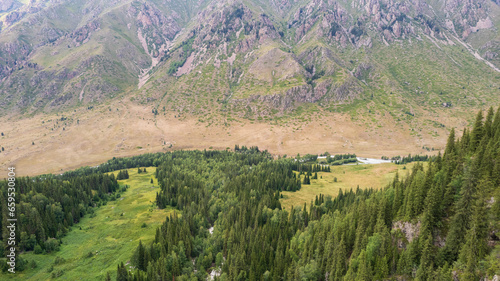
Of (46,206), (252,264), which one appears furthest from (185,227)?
(46,206)

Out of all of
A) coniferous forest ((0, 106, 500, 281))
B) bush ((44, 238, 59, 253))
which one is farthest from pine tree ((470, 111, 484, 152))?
bush ((44, 238, 59, 253))

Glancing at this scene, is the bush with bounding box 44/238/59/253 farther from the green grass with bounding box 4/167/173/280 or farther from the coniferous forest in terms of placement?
the green grass with bounding box 4/167/173/280

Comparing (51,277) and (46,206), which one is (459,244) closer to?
(51,277)

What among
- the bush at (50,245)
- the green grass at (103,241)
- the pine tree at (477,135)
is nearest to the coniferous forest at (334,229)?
the pine tree at (477,135)

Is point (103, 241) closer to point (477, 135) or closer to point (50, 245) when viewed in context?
point (50, 245)

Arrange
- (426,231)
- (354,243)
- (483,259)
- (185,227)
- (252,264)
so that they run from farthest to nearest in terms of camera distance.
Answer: (185,227) < (252,264) < (354,243) < (426,231) < (483,259)

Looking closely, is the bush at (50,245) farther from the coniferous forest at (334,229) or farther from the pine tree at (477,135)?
the pine tree at (477,135)

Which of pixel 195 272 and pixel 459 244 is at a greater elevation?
pixel 459 244

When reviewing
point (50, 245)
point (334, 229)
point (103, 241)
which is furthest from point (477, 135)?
point (50, 245)
